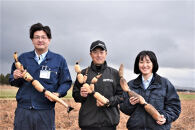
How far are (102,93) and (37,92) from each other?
3.89ft

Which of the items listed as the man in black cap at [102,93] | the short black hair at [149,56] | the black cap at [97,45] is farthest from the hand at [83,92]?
the short black hair at [149,56]

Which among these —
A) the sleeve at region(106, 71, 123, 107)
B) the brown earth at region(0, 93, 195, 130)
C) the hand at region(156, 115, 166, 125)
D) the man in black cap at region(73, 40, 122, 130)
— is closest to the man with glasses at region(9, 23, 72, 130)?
the man in black cap at region(73, 40, 122, 130)

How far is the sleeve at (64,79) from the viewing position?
464cm

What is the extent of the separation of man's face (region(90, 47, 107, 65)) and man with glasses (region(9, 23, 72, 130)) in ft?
2.01

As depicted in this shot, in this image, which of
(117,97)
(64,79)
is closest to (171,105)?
(117,97)

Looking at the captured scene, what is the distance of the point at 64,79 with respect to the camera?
473cm

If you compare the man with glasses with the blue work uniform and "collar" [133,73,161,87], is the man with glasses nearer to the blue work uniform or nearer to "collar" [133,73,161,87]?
the blue work uniform

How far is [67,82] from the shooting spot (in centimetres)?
477

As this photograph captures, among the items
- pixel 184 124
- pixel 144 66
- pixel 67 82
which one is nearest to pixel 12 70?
pixel 67 82

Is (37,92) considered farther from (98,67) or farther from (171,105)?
(171,105)

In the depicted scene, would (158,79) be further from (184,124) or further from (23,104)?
(184,124)

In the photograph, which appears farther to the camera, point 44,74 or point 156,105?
point 44,74

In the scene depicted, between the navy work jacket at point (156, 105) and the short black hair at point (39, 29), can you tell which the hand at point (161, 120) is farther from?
the short black hair at point (39, 29)

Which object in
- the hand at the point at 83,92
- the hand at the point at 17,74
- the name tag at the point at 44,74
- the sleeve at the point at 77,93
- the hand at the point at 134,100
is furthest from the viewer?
the name tag at the point at 44,74
